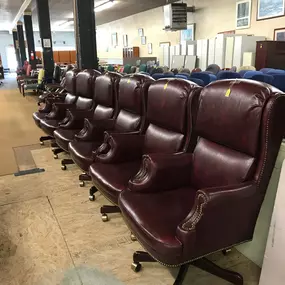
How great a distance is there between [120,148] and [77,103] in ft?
5.89

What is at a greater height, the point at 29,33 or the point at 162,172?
the point at 29,33

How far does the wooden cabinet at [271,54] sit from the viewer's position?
6.25 meters

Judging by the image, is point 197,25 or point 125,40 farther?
point 125,40

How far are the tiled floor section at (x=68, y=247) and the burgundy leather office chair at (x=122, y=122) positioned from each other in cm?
40

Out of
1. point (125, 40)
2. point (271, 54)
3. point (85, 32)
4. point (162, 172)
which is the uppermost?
point (125, 40)

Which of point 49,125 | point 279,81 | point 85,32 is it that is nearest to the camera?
point 49,125

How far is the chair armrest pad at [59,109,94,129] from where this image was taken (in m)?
3.39

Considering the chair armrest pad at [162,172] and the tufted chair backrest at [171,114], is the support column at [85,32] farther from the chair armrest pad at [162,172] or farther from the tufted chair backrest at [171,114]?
the chair armrest pad at [162,172]

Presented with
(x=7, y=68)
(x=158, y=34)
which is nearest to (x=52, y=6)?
(x=158, y=34)

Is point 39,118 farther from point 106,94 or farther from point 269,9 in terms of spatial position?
point 269,9

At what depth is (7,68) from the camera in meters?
23.0

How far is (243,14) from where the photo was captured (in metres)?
7.36

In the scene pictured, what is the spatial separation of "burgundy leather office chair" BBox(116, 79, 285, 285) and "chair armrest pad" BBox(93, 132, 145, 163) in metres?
0.48

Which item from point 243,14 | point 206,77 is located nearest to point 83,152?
point 206,77
